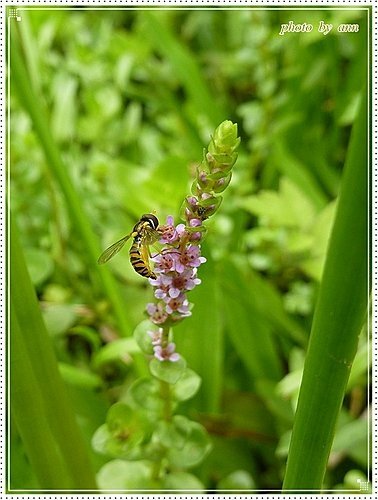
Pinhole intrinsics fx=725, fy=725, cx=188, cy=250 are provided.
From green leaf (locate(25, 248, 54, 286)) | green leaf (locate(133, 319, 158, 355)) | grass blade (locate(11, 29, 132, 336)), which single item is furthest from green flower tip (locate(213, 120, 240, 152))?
green leaf (locate(25, 248, 54, 286))

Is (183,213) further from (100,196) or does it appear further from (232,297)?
(100,196)

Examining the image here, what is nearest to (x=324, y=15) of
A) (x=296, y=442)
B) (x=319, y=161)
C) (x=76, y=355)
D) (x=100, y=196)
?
(x=319, y=161)

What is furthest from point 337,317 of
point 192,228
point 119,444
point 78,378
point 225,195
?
point 225,195

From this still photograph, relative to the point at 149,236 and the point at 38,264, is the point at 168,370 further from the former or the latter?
the point at 38,264

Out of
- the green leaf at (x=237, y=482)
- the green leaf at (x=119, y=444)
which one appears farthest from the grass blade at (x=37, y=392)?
the green leaf at (x=237, y=482)

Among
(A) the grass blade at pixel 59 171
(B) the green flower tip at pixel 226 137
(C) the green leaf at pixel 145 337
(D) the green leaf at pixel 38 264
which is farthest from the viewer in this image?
(D) the green leaf at pixel 38 264

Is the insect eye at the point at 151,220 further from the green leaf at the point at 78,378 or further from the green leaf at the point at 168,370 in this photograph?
the green leaf at the point at 78,378

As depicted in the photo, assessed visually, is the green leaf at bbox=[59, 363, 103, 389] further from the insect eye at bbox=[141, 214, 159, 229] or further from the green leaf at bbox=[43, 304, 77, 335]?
the insect eye at bbox=[141, 214, 159, 229]
